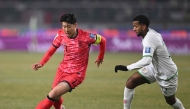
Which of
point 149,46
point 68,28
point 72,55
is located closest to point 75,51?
point 72,55

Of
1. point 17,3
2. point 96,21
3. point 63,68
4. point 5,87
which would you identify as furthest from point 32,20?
point 63,68

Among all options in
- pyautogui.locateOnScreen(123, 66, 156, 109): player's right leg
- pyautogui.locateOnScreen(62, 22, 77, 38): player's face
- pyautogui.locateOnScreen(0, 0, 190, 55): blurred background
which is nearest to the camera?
pyautogui.locateOnScreen(62, 22, 77, 38): player's face

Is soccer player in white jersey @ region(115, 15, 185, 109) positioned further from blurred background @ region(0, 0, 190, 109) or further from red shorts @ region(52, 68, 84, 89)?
blurred background @ region(0, 0, 190, 109)

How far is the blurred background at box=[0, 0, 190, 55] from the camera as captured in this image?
29531mm

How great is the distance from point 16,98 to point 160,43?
5.07 meters

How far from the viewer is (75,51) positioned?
853 cm

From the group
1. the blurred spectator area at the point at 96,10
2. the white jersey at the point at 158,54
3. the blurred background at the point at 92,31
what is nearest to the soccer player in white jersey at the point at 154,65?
the white jersey at the point at 158,54

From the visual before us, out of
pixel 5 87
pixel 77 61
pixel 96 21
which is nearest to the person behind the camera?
pixel 77 61

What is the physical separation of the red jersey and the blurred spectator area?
74.7 feet

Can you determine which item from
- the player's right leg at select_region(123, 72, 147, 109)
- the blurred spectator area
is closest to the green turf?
the player's right leg at select_region(123, 72, 147, 109)

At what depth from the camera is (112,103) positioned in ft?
36.2

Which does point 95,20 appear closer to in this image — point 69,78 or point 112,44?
point 112,44

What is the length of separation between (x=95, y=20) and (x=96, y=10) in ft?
2.35

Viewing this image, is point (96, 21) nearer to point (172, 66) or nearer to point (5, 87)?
point (5, 87)
